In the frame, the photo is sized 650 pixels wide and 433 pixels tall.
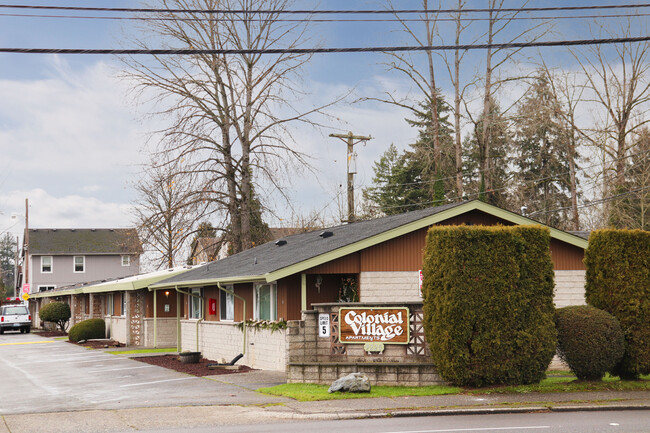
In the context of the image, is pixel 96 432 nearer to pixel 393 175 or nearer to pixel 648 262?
pixel 648 262

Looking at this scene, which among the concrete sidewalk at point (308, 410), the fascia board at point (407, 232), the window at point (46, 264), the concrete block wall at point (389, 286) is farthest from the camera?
the window at point (46, 264)

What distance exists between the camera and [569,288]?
21891 millimetres

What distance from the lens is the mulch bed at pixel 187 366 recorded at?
21875 millimetres

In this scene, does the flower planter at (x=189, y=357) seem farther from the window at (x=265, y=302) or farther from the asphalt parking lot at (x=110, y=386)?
the window at (x=265, y=302)

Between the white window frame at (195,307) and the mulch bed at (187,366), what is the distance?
1779 mm

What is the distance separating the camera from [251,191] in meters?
39.5

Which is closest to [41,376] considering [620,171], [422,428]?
[422,428]

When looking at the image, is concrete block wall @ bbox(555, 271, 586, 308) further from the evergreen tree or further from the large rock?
the evergreen tree

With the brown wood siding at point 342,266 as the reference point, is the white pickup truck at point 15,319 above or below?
below

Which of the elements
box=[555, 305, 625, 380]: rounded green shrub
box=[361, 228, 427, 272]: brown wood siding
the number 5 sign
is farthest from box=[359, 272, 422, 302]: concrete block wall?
box=[555, 305, 625, 380]: rounded green shrub

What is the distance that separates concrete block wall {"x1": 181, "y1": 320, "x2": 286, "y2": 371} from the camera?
67.5 ft

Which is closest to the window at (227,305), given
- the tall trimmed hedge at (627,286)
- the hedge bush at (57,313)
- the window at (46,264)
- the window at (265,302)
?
the window at (265,302)

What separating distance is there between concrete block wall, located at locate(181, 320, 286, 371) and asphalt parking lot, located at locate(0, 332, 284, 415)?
1.87 ft

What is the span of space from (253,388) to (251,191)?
886 inches
